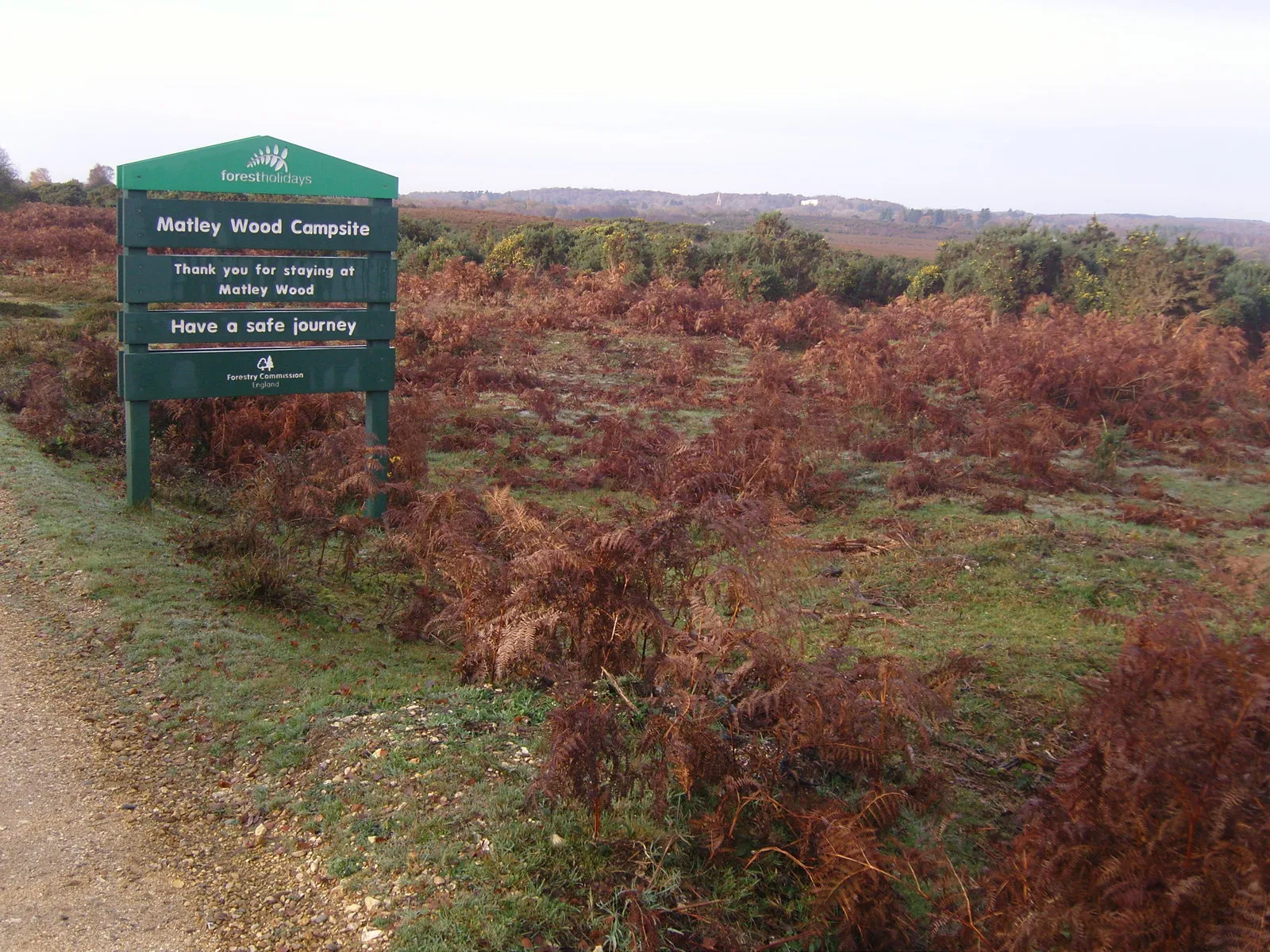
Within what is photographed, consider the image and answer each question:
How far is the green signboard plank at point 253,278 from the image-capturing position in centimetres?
825

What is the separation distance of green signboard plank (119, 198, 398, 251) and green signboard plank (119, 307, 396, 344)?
0.59 meters

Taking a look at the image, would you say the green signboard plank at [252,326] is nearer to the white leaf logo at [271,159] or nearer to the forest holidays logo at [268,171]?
the forest holidays logo at [268,171]

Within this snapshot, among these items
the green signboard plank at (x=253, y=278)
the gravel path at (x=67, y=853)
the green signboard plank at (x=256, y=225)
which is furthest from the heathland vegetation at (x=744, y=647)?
the green signboard plank at (x=256, y=225)

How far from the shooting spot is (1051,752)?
548cm

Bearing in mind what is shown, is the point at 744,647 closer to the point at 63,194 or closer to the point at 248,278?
the point at 248,278

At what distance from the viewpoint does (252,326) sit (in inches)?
A: 349

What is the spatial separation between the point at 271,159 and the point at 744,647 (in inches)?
A: 246

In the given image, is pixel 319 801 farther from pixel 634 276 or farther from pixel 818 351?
pixel 634 276

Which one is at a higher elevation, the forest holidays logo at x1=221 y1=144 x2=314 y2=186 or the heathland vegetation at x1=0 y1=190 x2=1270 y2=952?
the forest holidays logo at x1=221 y1=144 x2=314 y2=186

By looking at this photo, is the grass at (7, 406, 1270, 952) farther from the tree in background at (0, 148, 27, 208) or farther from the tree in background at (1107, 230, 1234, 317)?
the tree in background at (0, 148, 27, 208)

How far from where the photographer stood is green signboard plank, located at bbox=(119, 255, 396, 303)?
325 inches

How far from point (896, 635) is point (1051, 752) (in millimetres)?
1718

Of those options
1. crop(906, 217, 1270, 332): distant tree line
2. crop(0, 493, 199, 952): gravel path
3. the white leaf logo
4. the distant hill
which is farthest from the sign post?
the distant hill

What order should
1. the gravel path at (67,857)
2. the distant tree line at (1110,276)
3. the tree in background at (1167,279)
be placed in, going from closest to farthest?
the gravel path at (67,857)
the tree in background at (1167,279)
the distant tree line at (1110,276)
